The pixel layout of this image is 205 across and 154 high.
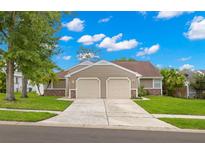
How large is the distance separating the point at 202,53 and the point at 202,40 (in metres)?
4.71

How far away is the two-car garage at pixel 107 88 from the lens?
23.2 meters

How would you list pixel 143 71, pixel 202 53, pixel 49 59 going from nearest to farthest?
pixel 49 59
pixel 202 53
pixel 143 71

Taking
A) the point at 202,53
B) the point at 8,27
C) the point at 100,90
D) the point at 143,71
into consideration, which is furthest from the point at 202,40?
the point at 8,27

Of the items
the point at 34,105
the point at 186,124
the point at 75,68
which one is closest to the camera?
the point at 186,124

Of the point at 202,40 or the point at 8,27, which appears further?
the point at 202,40

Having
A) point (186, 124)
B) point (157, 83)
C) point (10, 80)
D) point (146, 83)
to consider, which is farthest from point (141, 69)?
point (186, 124)

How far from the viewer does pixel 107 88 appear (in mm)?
23312

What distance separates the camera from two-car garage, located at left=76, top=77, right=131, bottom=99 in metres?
23.2

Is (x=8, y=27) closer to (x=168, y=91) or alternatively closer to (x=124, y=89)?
(x=124, y=89)

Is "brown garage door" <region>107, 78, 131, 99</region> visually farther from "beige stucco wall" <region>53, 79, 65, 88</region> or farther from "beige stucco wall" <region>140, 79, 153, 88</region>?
"beige stucco wall" <region>53, 79, 65, 88</region>

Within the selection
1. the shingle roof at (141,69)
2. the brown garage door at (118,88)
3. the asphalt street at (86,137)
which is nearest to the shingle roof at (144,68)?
the shingle roof at (141,69)

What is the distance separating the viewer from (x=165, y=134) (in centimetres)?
787

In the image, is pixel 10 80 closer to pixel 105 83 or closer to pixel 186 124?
pixel 105 83

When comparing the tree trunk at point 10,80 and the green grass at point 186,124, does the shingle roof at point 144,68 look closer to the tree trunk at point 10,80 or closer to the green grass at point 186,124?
the tree trunk at point 10,80
